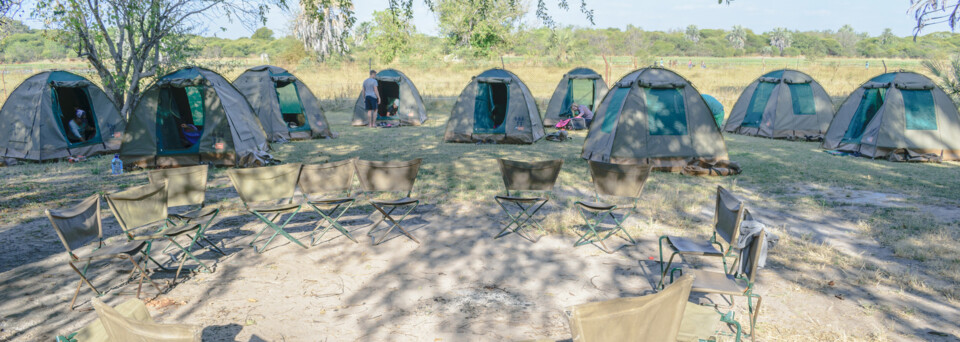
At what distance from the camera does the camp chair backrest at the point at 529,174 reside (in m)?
6.89

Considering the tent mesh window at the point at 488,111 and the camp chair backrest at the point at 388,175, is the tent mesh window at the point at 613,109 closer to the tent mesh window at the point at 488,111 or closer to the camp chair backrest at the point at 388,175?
the tent mesh window at the point at 488,111

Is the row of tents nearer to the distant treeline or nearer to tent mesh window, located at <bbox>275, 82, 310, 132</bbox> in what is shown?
tent mesh window, located at <bbox>275, 82, 310, 132</bbox>

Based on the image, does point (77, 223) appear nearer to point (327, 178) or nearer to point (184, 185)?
point (184, 185)

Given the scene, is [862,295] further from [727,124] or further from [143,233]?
[727,124]

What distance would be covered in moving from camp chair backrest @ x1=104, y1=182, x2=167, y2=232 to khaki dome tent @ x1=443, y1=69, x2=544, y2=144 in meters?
8.98

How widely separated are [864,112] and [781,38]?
81.5 meters

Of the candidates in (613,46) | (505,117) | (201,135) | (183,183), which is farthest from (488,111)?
(613,46)

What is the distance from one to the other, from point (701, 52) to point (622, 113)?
7409 centimetres

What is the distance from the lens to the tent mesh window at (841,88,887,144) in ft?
42.4

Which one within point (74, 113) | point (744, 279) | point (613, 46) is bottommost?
point (744, 279)

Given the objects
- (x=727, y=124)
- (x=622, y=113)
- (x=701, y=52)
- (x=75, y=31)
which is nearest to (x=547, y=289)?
(x=622, y=113)

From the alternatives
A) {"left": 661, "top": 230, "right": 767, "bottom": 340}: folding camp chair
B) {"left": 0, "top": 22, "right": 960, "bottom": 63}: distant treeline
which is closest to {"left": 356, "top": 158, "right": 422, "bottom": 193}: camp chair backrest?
{"left": 661, "top": 230, "right": 767, "bottom": 340}: folding camp chair

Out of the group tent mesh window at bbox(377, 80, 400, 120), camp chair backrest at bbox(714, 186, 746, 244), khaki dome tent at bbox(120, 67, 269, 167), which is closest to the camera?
camp chair backrest at bbox(714, 186, 746, 244)

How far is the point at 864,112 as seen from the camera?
42.7 ft
